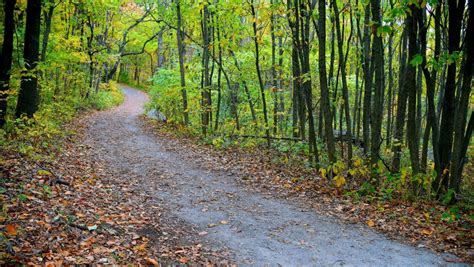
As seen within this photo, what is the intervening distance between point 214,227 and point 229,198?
1.73 m

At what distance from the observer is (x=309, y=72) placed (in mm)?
9117

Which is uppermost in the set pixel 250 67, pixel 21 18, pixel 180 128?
pixel 21 18

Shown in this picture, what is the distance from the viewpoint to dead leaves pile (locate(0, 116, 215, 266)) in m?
4.46

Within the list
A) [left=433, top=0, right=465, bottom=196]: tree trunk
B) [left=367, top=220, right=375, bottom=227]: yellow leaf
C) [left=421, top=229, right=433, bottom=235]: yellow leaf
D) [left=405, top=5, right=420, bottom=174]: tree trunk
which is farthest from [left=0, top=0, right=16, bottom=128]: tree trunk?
[left=433, top=0, right=465, bottom=196]: tree trunk

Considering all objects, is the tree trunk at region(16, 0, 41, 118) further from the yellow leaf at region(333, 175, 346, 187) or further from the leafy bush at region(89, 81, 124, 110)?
the leafy bush at region(89, 81, 124, 110)

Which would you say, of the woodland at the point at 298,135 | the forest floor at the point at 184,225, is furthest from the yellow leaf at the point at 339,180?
the forest floor at the point at 184,225

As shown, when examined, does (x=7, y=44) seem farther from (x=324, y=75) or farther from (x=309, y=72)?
(x=324, y=75)

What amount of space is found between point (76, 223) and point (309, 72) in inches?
246

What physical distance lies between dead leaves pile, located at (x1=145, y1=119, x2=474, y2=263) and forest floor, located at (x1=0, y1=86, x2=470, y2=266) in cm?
20

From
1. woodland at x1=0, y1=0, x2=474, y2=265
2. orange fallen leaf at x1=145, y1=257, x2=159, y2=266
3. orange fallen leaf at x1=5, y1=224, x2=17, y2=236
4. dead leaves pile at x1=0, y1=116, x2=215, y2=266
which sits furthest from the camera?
woodland at x1=0, y1=0, x2=474, y2=265

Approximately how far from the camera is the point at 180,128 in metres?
17.0

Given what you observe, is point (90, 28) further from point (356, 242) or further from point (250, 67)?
point (356, 242)

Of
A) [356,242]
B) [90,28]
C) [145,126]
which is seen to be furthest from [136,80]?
[356,242]

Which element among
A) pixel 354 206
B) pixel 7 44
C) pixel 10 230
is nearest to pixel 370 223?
pixel 354 206
